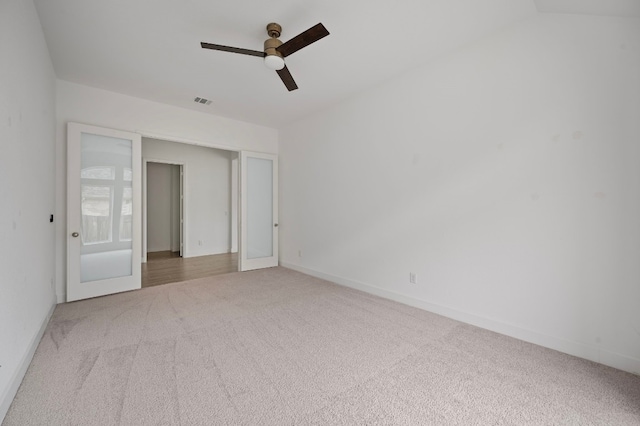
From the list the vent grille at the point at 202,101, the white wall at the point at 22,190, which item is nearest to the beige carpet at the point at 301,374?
the white wall at the point at 22,190

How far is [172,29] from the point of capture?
254cm

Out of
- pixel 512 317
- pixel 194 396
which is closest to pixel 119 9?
pixel 194 396

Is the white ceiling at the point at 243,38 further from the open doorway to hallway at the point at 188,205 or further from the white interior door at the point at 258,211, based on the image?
the open doorway to hallway at the point at 188,205

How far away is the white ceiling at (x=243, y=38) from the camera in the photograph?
7.50ft

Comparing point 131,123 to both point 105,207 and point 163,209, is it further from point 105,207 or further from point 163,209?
point 163,209

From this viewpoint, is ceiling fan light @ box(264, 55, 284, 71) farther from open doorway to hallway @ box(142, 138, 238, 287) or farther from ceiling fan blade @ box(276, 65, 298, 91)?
open doorway to hallway @ box(142, 138, 238, 287)

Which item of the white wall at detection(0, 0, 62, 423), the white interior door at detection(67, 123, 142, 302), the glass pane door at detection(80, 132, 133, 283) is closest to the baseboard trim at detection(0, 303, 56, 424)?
the white wall at detection(0, 0, 62, 423)

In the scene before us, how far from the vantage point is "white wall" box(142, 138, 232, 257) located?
21.0 ft

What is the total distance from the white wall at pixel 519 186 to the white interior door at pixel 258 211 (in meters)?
2.19

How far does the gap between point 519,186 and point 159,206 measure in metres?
7.64

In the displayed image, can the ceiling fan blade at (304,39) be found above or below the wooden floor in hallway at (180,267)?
above

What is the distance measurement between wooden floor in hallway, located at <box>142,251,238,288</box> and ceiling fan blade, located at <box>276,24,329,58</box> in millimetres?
3812

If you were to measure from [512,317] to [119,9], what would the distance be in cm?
433

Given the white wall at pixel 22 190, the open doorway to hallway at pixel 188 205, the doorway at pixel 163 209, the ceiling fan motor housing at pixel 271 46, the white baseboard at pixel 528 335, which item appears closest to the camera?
the white wall at pixel 22 190
